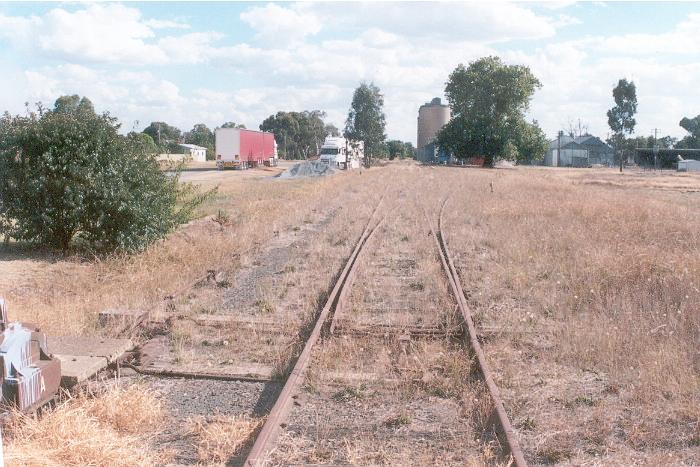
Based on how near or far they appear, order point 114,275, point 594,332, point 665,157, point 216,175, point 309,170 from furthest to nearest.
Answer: point 665,157
point 309,170
point 216,175
point 114,275
point 594,332

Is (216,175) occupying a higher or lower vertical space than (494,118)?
lower

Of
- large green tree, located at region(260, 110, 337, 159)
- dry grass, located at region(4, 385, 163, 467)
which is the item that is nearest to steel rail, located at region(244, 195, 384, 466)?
dry grass, located at region(4, 385, 163, 467)

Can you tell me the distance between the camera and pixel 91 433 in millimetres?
4691

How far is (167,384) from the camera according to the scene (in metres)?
6.07

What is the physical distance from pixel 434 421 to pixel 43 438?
2749mm

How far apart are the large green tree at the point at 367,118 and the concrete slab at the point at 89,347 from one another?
10345 centimetres

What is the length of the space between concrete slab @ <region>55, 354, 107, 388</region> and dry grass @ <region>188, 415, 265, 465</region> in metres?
0.99

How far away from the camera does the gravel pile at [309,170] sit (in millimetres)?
51606

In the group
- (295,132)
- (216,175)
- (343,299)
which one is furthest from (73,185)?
(295,132)

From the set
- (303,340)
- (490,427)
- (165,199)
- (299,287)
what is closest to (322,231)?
(165,199)

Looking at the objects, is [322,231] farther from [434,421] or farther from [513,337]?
[434,421]

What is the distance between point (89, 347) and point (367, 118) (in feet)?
346

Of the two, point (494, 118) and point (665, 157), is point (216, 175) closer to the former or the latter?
point (494, 118)

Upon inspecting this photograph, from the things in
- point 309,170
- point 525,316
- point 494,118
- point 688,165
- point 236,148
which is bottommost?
point 525,316
